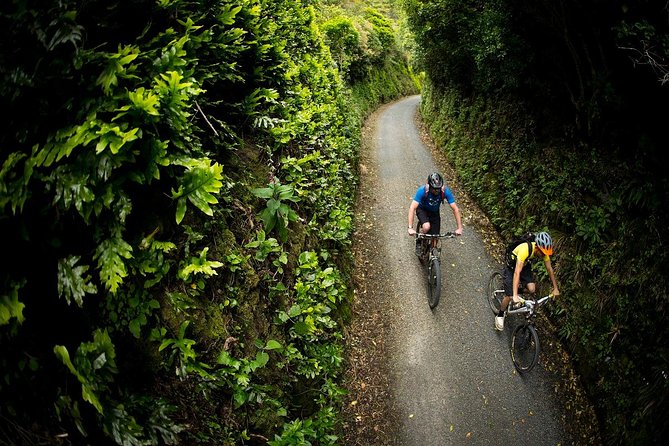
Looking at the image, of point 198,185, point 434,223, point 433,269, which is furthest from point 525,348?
point 198,185

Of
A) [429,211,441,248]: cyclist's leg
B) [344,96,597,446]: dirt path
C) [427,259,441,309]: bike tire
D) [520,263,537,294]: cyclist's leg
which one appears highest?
[429,211,441,248]: cyclist's leg

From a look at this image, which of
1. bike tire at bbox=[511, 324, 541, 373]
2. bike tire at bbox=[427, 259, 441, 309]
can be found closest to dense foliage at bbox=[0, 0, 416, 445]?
bike tire at bbox=[427, 259, 441, 309]

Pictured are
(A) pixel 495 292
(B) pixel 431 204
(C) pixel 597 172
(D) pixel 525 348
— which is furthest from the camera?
(B) pixel 431 204

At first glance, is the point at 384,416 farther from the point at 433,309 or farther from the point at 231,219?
the point at 231,219

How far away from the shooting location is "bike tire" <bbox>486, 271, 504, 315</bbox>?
7.48m

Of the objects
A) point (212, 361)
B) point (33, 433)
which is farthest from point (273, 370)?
point (33, 433)

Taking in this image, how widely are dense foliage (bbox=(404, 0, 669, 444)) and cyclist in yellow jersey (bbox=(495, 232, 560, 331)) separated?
1.09 m

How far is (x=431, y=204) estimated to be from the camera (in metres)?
7.88

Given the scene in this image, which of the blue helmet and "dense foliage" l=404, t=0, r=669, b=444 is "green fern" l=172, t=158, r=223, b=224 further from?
"dense foliage" l=404, t=0, r=669, b=444

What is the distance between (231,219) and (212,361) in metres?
1.72

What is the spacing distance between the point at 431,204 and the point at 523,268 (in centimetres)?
232

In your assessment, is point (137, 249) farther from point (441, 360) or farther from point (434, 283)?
Answer: point (434, 283)

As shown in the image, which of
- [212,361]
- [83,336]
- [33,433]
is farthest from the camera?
[212,361]

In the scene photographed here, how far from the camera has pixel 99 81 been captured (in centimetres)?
259
